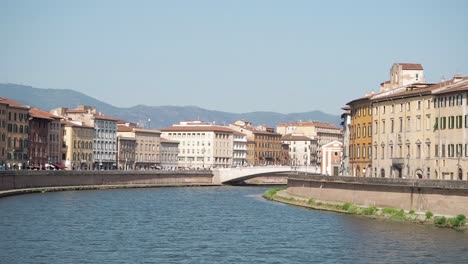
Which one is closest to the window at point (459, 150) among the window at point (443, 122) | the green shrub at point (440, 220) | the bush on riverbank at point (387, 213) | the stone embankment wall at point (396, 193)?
the window at point (443, 122)

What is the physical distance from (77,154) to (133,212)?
98496mm

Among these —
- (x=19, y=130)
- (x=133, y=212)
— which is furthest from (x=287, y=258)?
(x=19, y=130)

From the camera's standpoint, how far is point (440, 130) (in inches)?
3644

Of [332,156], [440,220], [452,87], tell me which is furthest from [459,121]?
[332,156]

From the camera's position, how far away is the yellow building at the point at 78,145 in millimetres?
183500

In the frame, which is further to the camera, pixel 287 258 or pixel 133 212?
pixel 133 212

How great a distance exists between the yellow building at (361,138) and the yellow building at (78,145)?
7223 centimetres

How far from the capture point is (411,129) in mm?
98812

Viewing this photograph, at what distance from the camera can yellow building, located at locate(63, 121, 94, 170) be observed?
183500mm

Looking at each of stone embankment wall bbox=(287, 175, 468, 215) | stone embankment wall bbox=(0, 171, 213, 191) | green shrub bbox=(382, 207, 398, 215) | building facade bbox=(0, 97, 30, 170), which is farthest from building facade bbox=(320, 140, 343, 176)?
green shrub bbox=(382, 207, 398, 215)

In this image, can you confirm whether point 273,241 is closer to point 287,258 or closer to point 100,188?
point 287,258

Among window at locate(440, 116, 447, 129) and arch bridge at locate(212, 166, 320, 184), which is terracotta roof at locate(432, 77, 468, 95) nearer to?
window at locate(440, 116, 447, 129)

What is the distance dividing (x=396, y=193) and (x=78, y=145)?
372 ft

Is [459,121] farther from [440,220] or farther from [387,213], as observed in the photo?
[440,220]
